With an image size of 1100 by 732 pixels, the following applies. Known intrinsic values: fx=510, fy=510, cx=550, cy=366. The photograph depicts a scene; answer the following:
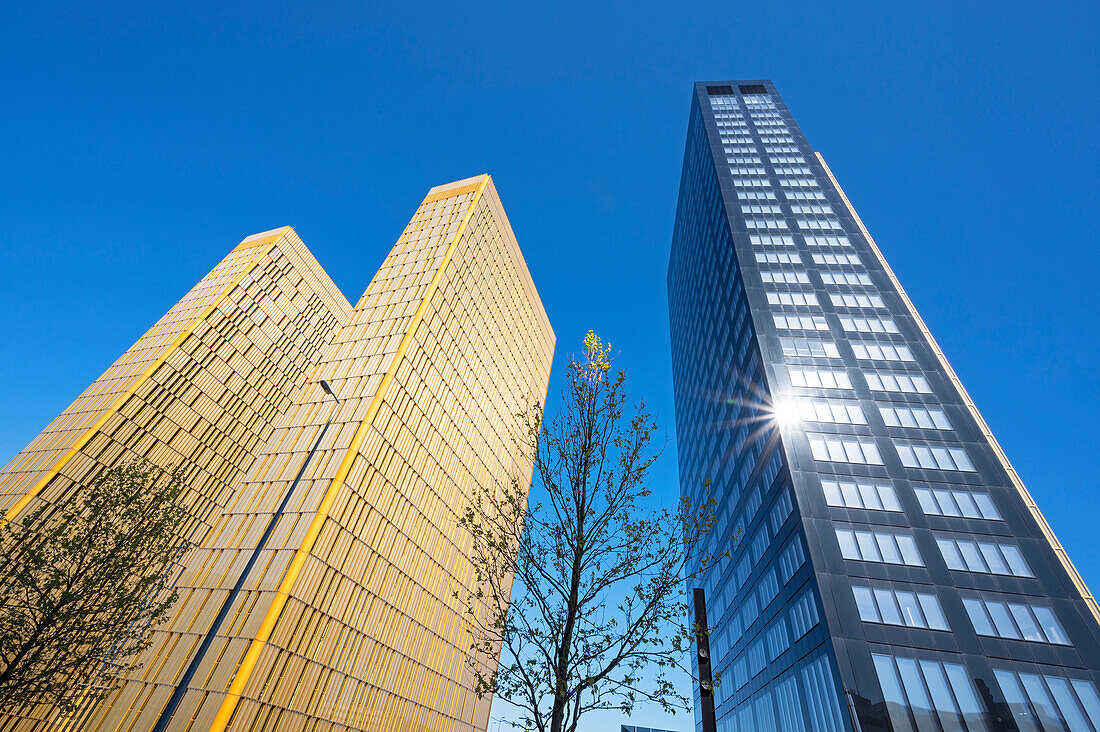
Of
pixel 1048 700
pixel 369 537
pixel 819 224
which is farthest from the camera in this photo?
pixel 819 224

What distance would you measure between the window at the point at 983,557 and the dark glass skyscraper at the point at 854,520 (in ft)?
0.30

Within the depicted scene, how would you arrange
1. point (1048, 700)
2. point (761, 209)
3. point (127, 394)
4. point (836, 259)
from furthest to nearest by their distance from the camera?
point (761, 209) → point (836, 259) → point (127, 394) → point (1048, 700)

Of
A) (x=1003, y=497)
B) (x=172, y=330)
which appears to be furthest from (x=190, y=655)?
(x=1003, y=497)

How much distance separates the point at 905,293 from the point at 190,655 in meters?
59.1

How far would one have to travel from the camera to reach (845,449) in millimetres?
34844

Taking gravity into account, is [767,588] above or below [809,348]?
below

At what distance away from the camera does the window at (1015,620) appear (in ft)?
84.9

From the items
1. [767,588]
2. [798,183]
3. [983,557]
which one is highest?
[798,183]

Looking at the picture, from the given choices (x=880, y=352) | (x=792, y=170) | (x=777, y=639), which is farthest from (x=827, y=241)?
(x=777, y=639)

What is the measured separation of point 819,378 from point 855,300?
38.3 ft

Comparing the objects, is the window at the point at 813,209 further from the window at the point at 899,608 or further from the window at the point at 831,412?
the window at the point at 899,608

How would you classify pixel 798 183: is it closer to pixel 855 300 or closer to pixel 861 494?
pixel 855 300

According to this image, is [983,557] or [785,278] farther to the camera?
[785,278]

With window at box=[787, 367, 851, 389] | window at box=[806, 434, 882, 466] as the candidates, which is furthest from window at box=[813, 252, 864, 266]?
window at box=[806, 434, 882, 466]
